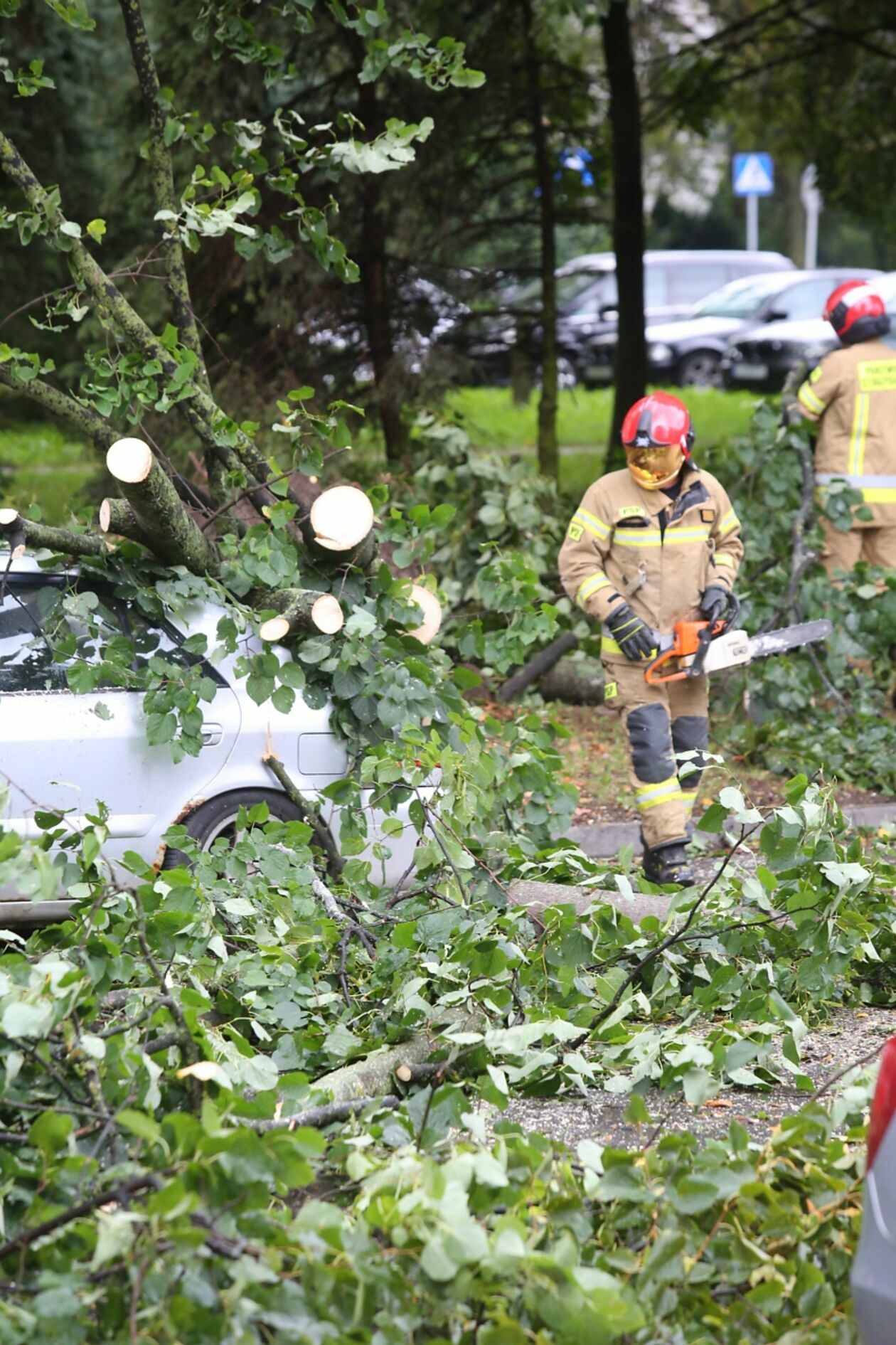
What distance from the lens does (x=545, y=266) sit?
35.8 ft

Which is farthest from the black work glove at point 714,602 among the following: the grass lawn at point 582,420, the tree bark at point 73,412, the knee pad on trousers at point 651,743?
the grass lawn at point 582,420

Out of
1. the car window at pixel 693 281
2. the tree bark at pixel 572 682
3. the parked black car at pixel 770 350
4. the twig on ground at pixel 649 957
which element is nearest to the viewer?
the twig on ground at pixel 649 957

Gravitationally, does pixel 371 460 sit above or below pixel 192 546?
below

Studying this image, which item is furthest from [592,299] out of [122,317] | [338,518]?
[338,518]

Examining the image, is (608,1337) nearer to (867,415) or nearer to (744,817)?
(744,817)

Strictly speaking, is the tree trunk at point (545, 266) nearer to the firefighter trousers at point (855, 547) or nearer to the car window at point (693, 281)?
the firefighter trousers at point (855, 547)

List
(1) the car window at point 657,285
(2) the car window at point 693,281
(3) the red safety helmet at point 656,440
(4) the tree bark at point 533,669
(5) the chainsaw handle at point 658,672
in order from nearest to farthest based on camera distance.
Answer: (3) the red safety helmet at point 656,440, (5) the chainsaw handle at point 658,672, (4) the tree bark at point 533,669, (1) the car window at point 657,285, (2) the car window at point 693,281

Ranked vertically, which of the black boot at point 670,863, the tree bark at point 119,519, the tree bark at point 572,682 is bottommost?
the tree bark at point 572,682

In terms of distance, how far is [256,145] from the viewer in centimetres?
555

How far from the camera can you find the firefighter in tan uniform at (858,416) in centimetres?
734

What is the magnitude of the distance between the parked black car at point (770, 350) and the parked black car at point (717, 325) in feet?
0.51

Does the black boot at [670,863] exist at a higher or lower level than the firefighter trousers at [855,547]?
lower

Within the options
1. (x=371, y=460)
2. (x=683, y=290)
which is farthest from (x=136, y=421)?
(x=683, y=290)

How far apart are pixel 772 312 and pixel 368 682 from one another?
1790 centimetres
